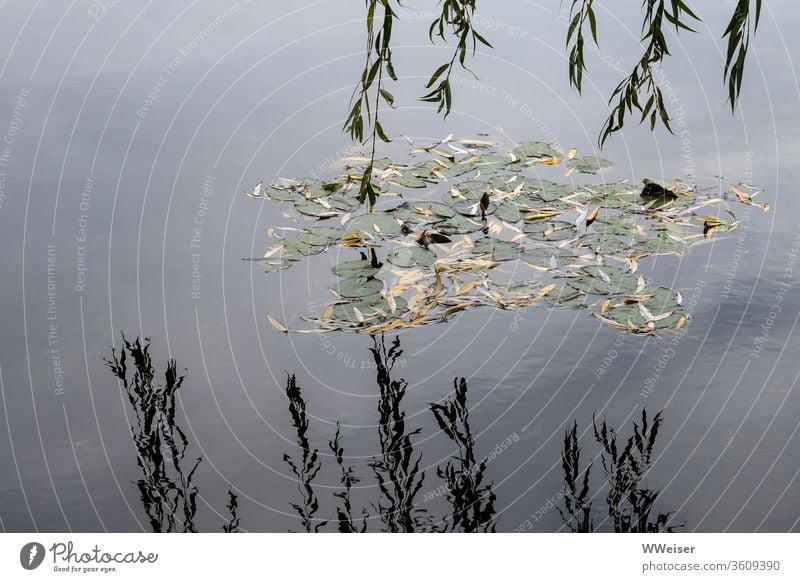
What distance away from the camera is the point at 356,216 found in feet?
11.7

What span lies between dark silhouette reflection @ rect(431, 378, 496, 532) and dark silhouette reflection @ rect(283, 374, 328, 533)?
1.09ft

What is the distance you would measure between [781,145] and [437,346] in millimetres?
2248

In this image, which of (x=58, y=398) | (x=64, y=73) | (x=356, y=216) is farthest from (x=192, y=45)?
(x=58, y=398)

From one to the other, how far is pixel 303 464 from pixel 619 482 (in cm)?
84

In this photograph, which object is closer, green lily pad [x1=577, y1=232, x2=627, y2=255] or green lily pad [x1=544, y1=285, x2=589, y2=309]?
green lily pad [x1=544, y1=285, x2=589, y2=309]

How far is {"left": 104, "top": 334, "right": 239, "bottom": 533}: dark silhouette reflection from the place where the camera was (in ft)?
7.68

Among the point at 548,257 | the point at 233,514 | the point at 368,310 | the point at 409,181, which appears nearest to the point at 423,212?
Result: the point at 409,181

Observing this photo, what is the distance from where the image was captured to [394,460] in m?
2.50

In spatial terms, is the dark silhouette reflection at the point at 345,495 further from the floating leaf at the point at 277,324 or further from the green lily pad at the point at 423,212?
the green lily pad at the point at 423,212

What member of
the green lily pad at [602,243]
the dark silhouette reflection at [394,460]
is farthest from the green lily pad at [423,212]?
the dark silhouette reflection at [394,460]

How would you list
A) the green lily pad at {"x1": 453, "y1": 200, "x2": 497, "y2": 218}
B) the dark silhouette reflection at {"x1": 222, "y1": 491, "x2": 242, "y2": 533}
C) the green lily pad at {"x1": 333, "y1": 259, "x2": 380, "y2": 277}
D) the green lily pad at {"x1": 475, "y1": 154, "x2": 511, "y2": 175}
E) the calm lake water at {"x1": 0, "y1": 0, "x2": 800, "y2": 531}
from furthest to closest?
the green lily pad at {"x1": 475, "y1": 154, "x2": 511, "y2": 175} → the green lily pad at {"x1": 453, "y1": 200, "x2": 497, "y2": 218} → the green lily pad at {"x1": 333, "y1": 259, "x2": 380, "y2": 277} → the calm lake water at {"x1": 0, "y1": 0, "x2": 800, "y2": 531} → the dark silhouette reflection at {"x1": 222, "y1": 491, "x2": 242, "y2": 533}

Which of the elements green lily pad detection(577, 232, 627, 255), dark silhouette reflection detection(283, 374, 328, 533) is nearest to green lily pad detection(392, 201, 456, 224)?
green lily pad detection(577, 232, 627, 255)

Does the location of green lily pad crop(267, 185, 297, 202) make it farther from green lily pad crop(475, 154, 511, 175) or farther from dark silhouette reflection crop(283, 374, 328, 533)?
dark silhouette reflection crop(283, 374, 328, 533)

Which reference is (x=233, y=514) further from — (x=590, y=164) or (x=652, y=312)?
(x=590, y=164)
